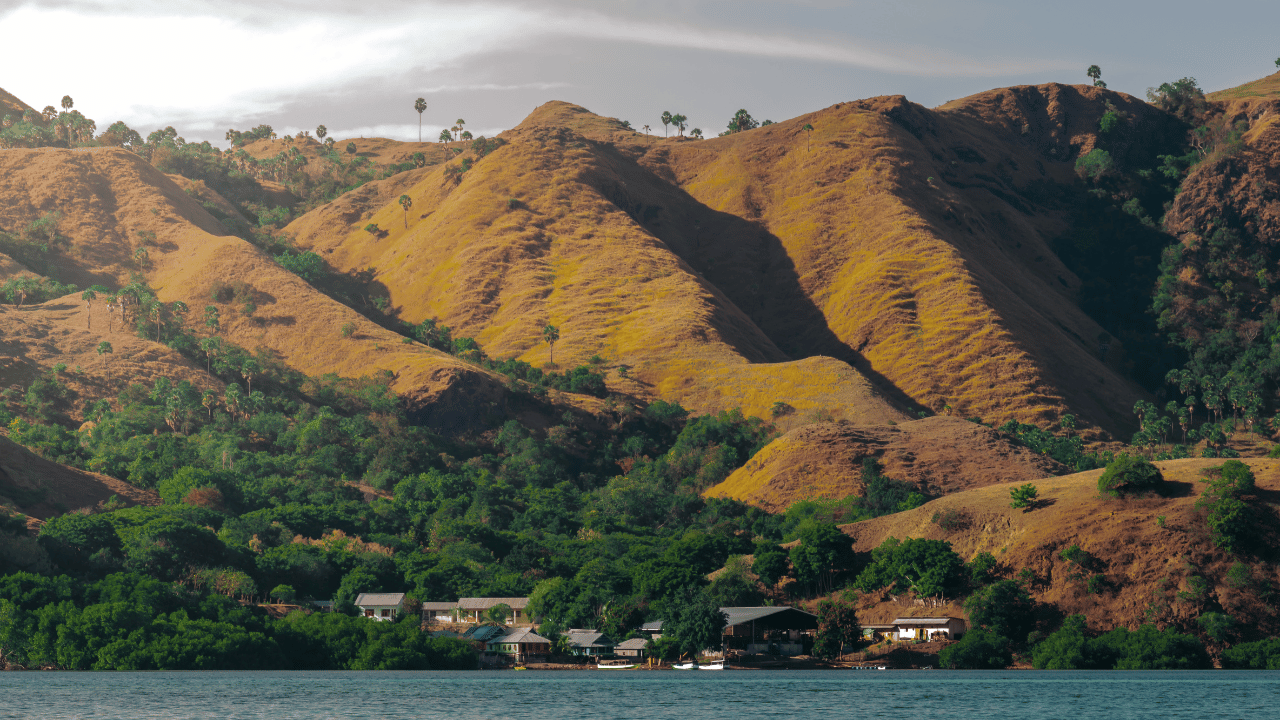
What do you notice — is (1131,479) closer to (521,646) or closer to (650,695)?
(650,695)

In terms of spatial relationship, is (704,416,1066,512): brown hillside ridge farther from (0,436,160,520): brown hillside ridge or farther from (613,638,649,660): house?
(0,436,160,520): brown hillside ridge

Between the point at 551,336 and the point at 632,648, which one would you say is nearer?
the point at 632,648

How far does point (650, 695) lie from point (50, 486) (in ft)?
266

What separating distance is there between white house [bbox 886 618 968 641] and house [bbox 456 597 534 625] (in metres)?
33.4

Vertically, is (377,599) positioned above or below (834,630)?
above

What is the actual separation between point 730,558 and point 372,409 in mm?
70862

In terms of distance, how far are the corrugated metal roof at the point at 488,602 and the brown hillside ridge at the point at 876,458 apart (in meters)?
37.2

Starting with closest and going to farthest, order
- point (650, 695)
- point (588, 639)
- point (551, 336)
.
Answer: point (650, 695) < point (588, 639) < point (551, 336)

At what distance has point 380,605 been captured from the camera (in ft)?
377

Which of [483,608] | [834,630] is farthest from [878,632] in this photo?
[483,608]

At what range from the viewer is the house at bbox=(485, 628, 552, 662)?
108m

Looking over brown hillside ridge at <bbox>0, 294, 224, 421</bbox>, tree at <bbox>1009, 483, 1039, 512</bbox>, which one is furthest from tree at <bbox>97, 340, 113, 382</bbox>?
tree at <bbox>1009, 483, 1039, 512</bbox>

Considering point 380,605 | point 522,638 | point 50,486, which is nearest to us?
point 522,638

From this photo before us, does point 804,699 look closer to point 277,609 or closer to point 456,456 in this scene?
point 277,609
